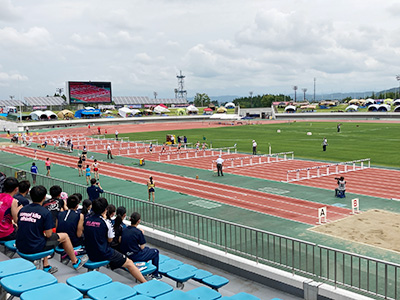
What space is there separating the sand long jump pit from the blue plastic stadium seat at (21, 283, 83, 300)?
11101 millimetres

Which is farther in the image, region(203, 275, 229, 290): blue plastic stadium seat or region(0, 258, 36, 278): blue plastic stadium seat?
region(203, 275, 229, 290): blue plastic stadium seat

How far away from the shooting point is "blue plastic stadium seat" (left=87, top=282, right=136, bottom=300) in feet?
18.3

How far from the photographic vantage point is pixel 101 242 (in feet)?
24.1

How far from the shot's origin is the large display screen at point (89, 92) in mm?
117562

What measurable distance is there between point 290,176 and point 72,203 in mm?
21013

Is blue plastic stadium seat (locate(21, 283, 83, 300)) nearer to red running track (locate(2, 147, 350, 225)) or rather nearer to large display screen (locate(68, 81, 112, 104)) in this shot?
red running track (locate(2, 147, 350, 225))

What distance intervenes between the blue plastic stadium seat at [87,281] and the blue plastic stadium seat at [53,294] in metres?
0.42

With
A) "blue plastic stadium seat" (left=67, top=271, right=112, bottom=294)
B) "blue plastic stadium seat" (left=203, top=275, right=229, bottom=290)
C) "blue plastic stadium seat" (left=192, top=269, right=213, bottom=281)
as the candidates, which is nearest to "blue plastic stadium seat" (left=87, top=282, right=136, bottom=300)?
"blue plastic stadium seat" (left=67, top=271, right=112, bottom=294)

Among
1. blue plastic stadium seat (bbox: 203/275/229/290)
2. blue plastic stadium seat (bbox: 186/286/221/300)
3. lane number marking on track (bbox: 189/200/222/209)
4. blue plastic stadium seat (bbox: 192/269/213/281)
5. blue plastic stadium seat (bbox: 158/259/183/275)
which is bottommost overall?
lane number marking on track (bbox: 189/200/222/209)

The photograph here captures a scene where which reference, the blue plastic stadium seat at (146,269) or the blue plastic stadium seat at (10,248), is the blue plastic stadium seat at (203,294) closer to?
the blue plastic stadium seat at (146,269)

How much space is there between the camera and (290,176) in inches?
1079

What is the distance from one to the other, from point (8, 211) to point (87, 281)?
2774 mm

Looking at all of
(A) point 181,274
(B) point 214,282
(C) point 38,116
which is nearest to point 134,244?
(A) point 181,274

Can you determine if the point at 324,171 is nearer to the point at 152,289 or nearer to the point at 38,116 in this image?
the point at 152,289
